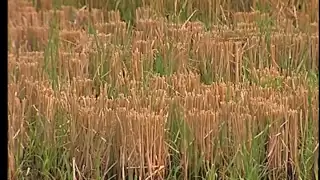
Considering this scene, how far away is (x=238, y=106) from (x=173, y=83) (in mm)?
269

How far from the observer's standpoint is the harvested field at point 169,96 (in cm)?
300

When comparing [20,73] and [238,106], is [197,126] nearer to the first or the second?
[238,106]

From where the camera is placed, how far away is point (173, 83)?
3.23 metres

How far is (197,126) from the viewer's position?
3.02 m

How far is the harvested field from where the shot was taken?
3.00 meters

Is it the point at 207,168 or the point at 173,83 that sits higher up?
the point at 173,83

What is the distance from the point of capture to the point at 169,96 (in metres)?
3.16
